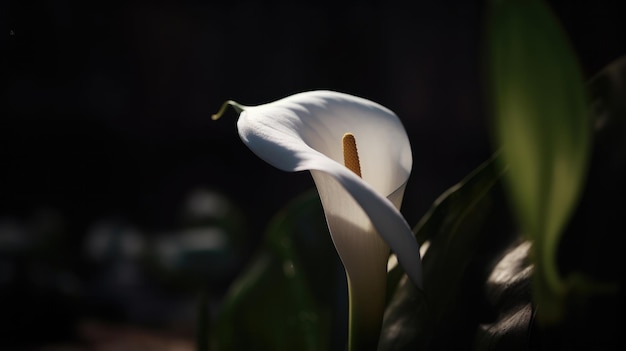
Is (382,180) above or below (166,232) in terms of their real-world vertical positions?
above

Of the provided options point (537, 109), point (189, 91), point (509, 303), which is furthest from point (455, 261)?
point (189, 91)

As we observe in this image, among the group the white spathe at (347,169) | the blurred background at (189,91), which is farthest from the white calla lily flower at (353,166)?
the blurred background at (189,91)

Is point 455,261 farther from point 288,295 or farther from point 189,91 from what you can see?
point 189,91

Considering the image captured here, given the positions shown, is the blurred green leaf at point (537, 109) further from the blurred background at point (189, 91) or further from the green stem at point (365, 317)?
the blurred background at point (189, 91)

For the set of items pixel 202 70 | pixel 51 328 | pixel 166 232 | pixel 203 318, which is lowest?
pixel 166 232

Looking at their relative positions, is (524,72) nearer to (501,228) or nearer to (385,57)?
(501,228)

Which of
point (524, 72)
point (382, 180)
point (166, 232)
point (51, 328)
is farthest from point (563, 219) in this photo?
point (166, 232)

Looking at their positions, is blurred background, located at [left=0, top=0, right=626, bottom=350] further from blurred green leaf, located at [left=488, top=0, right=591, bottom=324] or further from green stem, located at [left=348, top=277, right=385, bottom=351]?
blurred green leaf, located at [left=488, top=0, right=591, bottom=324]
